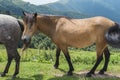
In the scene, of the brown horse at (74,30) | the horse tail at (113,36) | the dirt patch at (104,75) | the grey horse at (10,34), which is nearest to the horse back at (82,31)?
the brown horse at (74,30)

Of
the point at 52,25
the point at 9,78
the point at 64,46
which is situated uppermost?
the point at 52,25

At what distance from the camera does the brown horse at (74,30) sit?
11.2 metres

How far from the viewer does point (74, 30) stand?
1154 centimetres

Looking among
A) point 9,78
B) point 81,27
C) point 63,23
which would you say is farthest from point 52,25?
point 9,78

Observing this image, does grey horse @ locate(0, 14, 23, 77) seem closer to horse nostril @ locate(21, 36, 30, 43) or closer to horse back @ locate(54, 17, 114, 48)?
horse nostril @ locate(21, 36, 30, 43)

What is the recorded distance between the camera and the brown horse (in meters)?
11.2

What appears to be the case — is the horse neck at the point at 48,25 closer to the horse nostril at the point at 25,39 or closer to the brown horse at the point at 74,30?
the brown horse at the point at 74,30

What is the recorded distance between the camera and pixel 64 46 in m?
11.5

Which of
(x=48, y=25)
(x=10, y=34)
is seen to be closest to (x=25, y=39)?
(x=10, y=34)

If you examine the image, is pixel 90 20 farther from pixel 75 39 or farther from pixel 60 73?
pixel 60 73

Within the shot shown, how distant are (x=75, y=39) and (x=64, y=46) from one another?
0.53 metres

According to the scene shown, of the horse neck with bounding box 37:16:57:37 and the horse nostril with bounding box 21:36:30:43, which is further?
the horse neck with bounding box 37:16:57:37

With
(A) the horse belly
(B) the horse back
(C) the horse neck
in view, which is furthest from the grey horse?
(A) the horse belly

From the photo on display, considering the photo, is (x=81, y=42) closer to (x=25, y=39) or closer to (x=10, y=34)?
(x=25, y=39)
